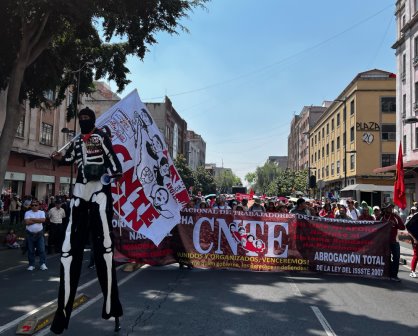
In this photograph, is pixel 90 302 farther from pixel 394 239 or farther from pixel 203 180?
pixel 203 180

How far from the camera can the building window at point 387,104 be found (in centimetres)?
4559

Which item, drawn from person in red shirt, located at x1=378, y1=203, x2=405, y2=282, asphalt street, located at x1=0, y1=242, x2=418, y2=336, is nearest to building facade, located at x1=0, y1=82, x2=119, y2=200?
asphalt street, located at x1=0, y1=242, x2=418, y2=336

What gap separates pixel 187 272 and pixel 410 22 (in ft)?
93.2

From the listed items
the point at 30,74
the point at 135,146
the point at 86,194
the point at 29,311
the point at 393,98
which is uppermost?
the point at 393,98

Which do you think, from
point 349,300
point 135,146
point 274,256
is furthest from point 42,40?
point 349,300

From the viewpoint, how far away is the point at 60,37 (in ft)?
52.0

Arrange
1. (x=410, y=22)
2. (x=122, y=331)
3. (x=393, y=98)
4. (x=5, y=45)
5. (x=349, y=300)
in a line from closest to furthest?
(x=122, y=331)
(x=349, y=300)
(x=5, y=45)
(x=410, y=22)
(x=393, y=98)

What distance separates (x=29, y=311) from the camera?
20.0 ft

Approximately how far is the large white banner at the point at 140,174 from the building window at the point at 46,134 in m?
26.4

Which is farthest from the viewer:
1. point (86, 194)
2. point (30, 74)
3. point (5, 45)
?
point (30, 74)

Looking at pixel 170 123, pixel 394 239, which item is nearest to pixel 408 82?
pixel 394 239

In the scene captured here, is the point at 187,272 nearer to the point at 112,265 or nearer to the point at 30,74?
the point at 112,265

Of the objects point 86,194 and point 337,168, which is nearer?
point 86,194

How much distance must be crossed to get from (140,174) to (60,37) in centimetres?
1151
